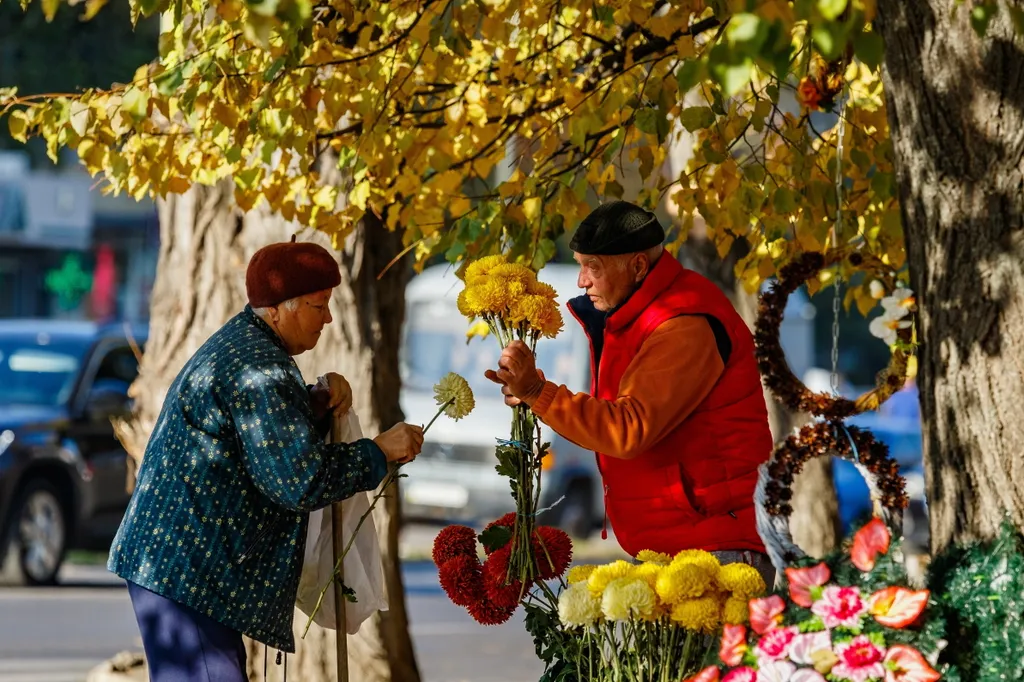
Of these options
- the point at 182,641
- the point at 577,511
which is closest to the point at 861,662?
the point at 182,641

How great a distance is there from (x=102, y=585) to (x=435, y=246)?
8.54 metres

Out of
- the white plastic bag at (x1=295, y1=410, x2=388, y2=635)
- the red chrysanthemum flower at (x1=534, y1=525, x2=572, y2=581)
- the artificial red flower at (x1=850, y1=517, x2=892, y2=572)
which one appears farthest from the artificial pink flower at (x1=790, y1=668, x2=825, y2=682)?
the white plastic bag at (x1=295, y1=410, x2=388, y2=635)

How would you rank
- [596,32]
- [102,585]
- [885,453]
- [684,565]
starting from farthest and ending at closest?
[102,585] < [596,32] < [885,453] < [684,565]

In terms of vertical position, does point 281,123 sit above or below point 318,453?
above

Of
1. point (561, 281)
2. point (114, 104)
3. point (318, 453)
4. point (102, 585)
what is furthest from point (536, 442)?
point (561, 281)

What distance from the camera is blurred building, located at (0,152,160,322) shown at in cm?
3191

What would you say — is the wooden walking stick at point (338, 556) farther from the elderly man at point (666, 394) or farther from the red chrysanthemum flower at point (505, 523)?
the elderly man at point (666, 394)

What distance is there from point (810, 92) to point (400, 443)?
6.39 feet

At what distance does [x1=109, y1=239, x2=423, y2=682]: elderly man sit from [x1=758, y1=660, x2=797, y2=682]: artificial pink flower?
115 cm

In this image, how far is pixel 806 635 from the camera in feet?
11.1

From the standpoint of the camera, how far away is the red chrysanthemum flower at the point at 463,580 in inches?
164

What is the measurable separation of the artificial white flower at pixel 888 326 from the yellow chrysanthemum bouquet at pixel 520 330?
4.85 ft

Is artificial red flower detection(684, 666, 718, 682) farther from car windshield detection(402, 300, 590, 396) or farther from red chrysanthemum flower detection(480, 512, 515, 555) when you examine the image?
car windshield detection(402, 300, 590, 396)

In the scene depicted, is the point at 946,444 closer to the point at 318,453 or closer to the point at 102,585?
the point at 318,453
